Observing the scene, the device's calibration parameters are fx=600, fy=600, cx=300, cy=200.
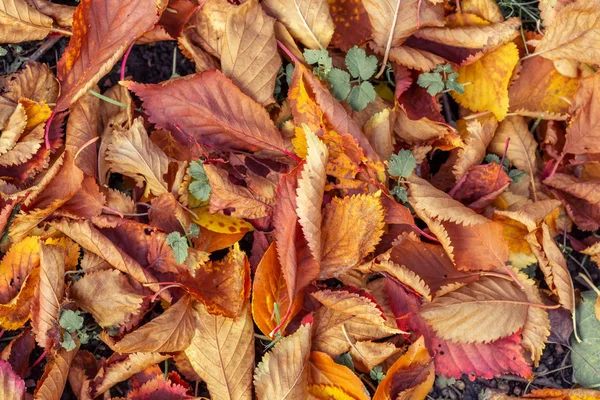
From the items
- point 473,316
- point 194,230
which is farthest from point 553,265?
point 194,230

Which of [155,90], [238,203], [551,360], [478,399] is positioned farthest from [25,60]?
[551,360]

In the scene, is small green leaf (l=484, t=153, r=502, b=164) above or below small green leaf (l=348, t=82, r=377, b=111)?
below

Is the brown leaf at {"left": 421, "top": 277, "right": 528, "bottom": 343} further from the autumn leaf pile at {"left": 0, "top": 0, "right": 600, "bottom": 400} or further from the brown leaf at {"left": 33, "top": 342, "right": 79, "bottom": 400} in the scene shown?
the brown leaf at {"left": 33, "top": 342, "right": 79, "bottom": 400}

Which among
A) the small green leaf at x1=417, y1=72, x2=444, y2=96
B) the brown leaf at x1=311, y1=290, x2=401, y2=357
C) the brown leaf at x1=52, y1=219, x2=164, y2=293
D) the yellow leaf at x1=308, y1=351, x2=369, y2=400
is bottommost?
the yellow leaf at x1=308, y1=351, x2=369, y2=400

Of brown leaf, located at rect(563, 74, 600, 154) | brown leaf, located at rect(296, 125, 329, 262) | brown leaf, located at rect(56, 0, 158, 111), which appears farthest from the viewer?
brown leaf, located at rect(563, 74, 600, 154)

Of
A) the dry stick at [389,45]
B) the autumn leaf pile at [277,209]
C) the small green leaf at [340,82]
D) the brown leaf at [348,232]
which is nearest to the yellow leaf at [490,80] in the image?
the autumn leaf pile at [277,209]

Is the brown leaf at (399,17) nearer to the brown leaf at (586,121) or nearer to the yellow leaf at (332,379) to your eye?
the brown leaf at (586,121)

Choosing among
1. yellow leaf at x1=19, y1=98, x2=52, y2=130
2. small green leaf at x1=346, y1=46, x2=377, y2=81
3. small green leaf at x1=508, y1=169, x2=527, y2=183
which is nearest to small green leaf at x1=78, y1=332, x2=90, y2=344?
yellow leaf at x1=19, y1=98, x2=52, y2=130
